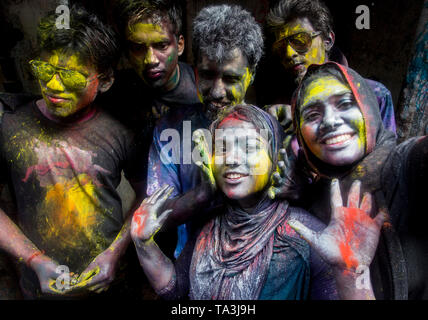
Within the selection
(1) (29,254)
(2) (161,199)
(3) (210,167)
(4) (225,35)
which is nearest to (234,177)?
(3) (210,167)

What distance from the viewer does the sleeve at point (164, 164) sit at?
2.08 meters

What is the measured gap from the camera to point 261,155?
1699 millimetres

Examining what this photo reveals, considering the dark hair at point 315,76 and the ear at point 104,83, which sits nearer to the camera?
the dark hair at point 315,76

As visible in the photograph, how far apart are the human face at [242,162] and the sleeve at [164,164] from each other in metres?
0.43

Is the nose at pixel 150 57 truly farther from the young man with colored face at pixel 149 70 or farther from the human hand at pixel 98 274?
the human hand at pixel 98 274

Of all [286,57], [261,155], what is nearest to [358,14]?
[286,57]

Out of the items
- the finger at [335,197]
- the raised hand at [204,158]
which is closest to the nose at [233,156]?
the raised hand at [204,158]

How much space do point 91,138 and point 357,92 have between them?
62.2 inches

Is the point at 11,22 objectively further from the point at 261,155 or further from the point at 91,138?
the point at 261,155

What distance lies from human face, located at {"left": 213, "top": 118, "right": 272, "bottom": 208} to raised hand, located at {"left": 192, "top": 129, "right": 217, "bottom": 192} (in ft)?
0.10

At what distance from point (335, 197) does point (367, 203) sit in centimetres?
14

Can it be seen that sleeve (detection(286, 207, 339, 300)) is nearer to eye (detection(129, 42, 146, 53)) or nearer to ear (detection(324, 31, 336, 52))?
ear (detection(324, 31, 336, 52))

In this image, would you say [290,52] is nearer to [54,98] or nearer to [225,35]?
[225,35]

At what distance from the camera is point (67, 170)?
2.09 metres
